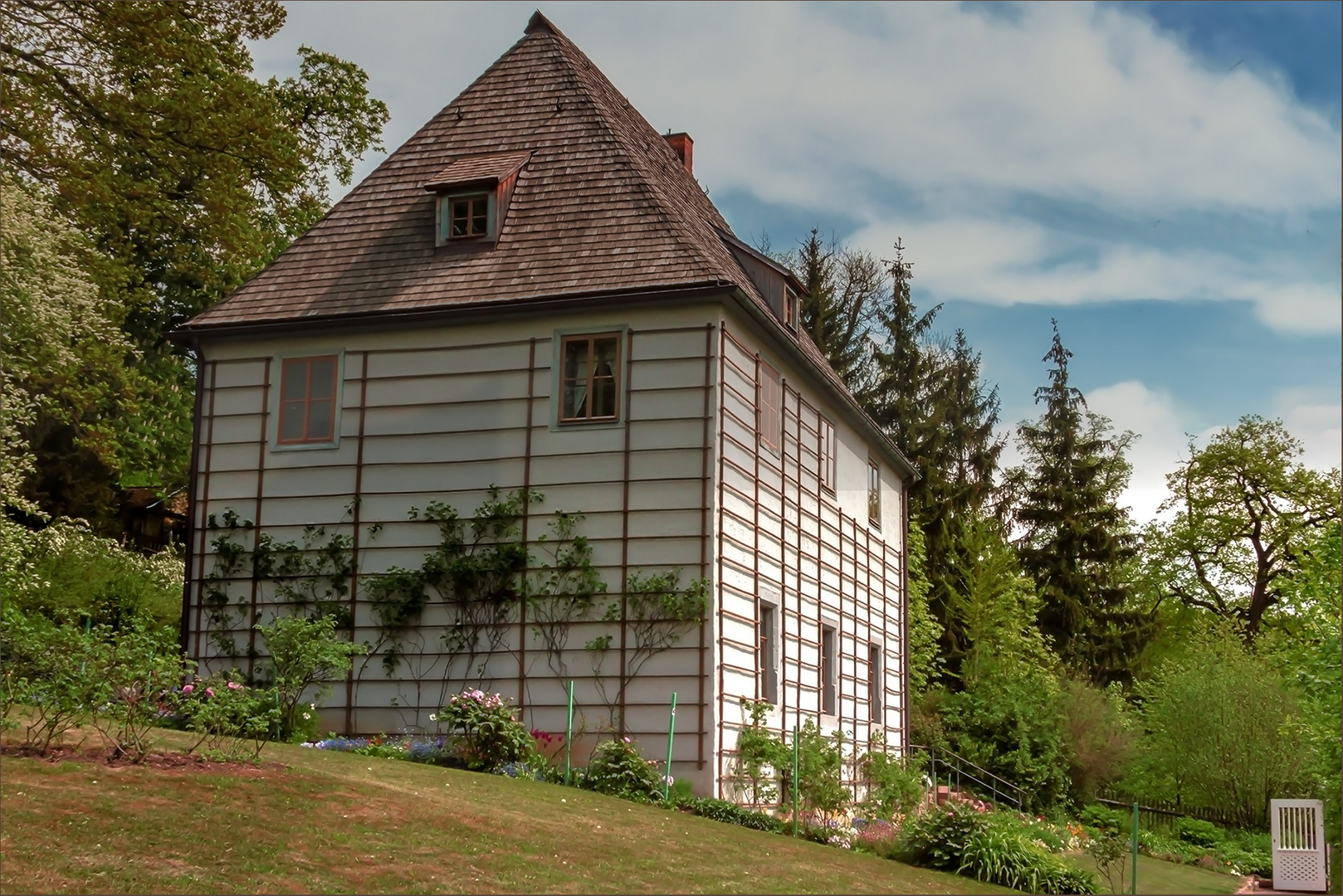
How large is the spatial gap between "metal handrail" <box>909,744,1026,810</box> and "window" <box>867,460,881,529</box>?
454 centimetres

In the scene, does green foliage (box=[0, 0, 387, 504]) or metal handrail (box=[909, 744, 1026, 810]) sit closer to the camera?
green foliage (box=[0, 0, 387, 504])

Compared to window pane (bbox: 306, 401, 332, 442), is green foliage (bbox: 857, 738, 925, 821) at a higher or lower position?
lower

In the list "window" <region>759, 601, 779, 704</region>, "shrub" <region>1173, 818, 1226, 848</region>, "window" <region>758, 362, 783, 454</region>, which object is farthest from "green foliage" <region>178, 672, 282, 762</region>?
"shrub" <region>1173, 818, 1226, 848</region>

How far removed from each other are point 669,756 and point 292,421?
742 cm

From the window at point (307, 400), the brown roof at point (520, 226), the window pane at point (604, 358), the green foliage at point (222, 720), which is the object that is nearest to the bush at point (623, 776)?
the green foliage at point (222, 720)

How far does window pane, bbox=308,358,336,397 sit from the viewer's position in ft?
69.1

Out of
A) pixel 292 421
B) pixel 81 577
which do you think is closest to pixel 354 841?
pixel 292 421

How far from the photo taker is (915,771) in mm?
23219

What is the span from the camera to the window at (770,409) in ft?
69.6

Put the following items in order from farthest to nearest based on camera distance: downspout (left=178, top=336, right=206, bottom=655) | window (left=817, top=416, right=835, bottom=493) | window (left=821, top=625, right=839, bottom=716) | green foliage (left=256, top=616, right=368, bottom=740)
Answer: window (left=817, top=416, right=835, bottom=493) < window (left=821, top=625, right=839, bottom=716) < downspout (left=178, top=336, right=206, bottom=655) < green foliage (left=256, top=616, right=368, bottom=740)

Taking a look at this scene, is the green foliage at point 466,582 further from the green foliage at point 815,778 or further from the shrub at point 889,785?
the shrub at point 889,785

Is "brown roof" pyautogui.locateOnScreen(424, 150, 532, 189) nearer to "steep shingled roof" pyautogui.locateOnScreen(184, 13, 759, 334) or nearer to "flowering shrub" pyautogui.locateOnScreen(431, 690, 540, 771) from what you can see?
"steep shingled roof" pyautogui.locateOnScreen(184, 13, 759, 334)

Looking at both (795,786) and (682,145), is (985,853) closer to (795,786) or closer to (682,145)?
(795,786)

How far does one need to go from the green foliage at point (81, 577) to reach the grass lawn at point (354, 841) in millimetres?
10525
